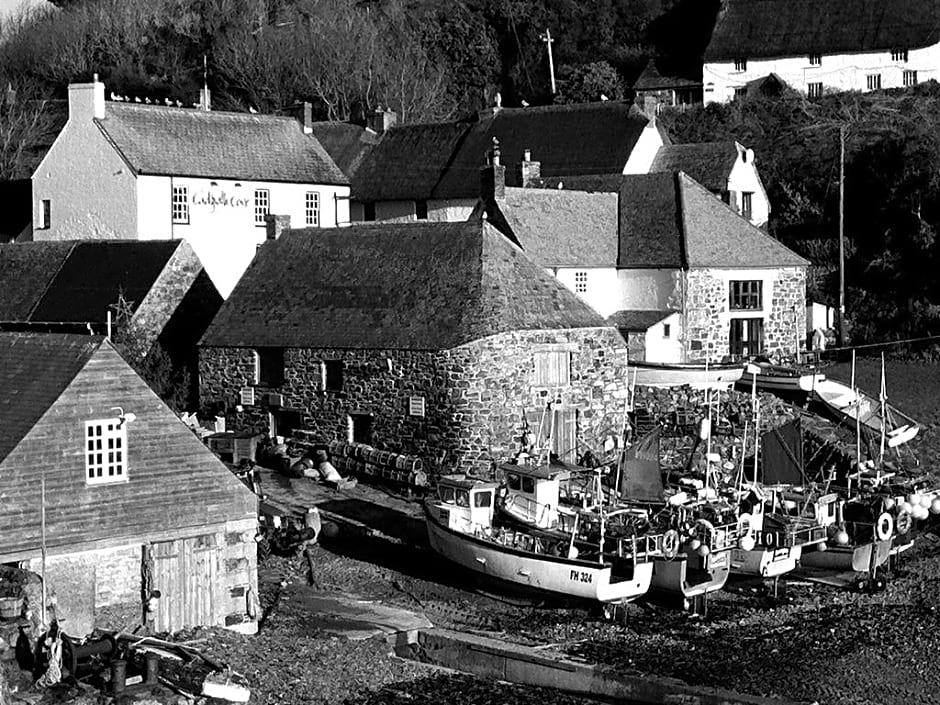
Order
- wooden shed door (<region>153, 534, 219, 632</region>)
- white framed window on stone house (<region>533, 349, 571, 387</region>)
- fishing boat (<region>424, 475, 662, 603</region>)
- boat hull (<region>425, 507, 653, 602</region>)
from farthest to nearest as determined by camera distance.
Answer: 1. white framed window on stone house (<region>533, 349, 571, 387</region>)
2. fishing boat (<region>424, 475, 662, 603</region>)
3. boat hull (<region>425, 507, 653, 602</region>)
4. wooden shed door (<region>153, 534, 219, 632</region>)

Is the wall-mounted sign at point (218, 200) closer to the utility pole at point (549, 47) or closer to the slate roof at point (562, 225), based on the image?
the slate roof at point (562, 225)

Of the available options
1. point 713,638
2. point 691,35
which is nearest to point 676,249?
point 713,638

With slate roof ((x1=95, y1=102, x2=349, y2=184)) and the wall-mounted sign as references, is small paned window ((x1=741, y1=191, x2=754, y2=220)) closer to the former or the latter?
slate roof ((x1=95, y1=102, x2=349, y2=184))

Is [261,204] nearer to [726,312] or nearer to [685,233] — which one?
[685,233]

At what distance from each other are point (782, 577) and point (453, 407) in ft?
31.7

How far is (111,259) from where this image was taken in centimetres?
4959

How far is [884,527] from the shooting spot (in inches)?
1336

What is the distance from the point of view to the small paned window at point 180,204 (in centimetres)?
5475

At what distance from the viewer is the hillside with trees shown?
60.2m

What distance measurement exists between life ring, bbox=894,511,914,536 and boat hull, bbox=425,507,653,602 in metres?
6.58

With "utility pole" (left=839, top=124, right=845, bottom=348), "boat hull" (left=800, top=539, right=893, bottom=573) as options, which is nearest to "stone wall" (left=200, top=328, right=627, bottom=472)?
"boat hull" (left=800, top=539, right=893, bottom=573)

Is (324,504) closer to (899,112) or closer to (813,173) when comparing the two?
(813,173)

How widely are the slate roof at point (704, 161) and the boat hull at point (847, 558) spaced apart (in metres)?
28.0

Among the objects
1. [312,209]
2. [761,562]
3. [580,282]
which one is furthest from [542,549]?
[312,209]
